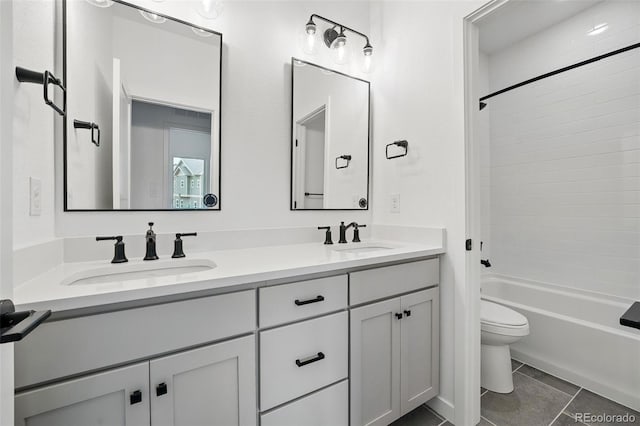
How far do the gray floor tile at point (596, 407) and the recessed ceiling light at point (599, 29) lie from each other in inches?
98.2

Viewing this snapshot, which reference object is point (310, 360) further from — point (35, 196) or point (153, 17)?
point (153, 17)

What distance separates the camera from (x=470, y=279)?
1446 mm

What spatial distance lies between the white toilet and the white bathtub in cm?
40

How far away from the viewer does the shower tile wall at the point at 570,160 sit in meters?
1.93

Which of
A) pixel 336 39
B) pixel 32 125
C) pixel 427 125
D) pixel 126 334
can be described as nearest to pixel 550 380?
pixel 427 125

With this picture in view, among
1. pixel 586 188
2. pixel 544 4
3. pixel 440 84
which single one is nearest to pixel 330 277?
pixel 440 84

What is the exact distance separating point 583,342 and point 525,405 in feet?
1.99

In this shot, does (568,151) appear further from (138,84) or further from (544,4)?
(138,84)

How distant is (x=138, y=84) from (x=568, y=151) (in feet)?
9.77

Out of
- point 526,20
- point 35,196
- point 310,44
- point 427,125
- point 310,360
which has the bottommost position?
point 310,360

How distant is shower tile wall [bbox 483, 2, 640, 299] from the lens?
1.93m

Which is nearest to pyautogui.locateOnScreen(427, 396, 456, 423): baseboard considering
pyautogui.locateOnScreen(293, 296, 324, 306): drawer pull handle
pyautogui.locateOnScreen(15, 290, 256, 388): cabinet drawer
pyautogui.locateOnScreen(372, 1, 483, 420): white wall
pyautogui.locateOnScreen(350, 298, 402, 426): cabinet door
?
pyautogui.locateOnScreen(372, 1, 483, 420): white wall

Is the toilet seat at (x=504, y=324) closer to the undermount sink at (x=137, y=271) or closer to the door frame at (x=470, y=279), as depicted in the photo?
the door frame at (x=470, y=279)

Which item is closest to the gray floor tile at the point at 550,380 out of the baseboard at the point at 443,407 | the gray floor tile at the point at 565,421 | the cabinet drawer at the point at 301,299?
the gray floor tile at the point at 565,421
